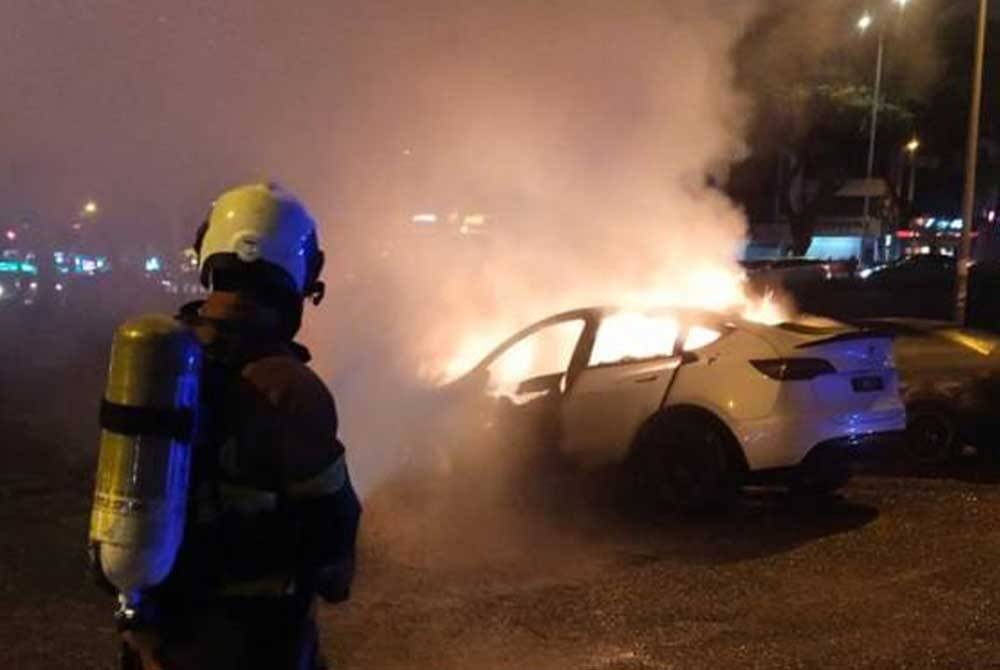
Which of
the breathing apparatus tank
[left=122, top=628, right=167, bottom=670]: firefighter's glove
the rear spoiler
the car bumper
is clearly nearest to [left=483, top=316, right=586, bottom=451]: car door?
the car bumper

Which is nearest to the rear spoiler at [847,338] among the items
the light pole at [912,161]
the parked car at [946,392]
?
the parked car at [946,392]

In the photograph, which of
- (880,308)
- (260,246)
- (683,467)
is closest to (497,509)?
(683,467)

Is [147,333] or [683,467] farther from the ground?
[147,333]

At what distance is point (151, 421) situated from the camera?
80.2 inches

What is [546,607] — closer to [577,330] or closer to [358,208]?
[577,330]

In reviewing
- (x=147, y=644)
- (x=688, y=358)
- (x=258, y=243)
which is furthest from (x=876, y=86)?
(x=147, y=644)

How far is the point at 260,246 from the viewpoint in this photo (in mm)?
2303

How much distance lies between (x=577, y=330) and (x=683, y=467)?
42.3 inches

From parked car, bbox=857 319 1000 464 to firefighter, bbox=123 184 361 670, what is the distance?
8.16 meters

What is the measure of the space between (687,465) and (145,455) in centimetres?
588

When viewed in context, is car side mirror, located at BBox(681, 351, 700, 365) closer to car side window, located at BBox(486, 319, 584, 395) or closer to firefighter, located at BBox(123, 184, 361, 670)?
car side window, located at BBox(486, 319, 584, 395)

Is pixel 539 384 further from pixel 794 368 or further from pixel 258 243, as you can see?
pixel 258 243

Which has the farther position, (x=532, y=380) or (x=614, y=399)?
(x=532, y=380)

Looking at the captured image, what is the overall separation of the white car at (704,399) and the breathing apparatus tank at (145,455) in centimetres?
576
